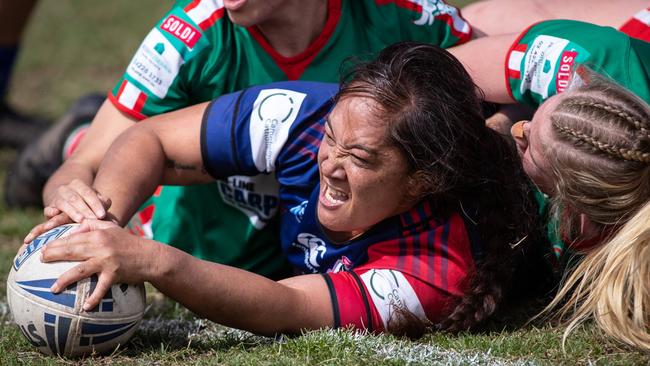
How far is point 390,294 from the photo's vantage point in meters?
3.13

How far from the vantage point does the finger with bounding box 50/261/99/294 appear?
2.82 metres

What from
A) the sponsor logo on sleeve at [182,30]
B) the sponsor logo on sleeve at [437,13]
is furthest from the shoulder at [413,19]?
the sponsor logo on sleeve at [182,30]

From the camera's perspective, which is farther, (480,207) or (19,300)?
(480,207)

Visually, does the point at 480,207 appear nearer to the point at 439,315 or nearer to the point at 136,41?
the point at 439,315

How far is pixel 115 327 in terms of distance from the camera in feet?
9.75

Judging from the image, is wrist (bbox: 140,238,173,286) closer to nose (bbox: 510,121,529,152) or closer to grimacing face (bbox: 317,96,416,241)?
grimacing face (bbox: 317,96,416,241)

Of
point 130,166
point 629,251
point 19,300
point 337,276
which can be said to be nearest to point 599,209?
point 629,251

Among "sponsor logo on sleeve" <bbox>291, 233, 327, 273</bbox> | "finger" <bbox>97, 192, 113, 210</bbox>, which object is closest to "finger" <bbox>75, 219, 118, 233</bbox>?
"finger" <bbox>97, 192, 113, 210</bbox>

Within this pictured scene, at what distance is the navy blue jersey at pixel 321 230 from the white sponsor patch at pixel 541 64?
68 cm

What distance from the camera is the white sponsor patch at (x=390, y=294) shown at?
313 centimetres

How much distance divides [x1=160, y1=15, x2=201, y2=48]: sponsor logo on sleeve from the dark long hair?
2.61ft

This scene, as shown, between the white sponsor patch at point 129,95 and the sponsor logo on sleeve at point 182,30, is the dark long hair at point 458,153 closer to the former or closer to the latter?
the sponsor logo on sleeve at point 182,30

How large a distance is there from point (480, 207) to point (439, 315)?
0.42 metres

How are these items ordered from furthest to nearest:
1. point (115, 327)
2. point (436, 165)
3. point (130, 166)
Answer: point (130, 166), point (436, 165), point (115, 327)
